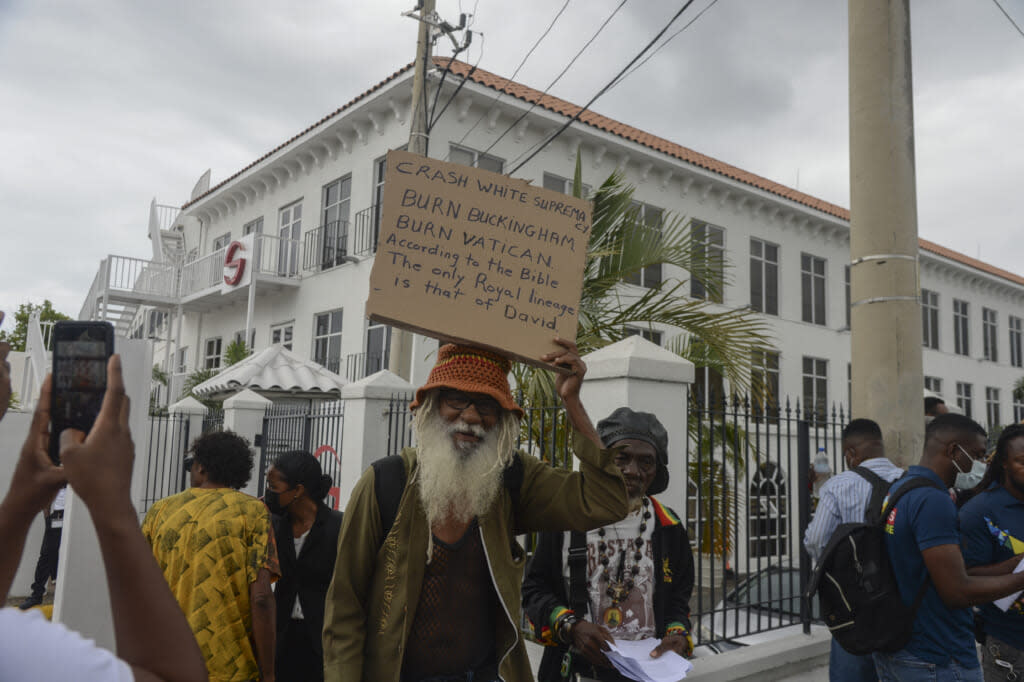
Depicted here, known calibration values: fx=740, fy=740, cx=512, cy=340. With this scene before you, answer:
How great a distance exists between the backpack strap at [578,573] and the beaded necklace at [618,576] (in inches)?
3.8

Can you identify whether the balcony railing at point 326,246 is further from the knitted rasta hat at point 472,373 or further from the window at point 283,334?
the knitted rasta hat at point 472,373

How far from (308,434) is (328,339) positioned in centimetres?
759

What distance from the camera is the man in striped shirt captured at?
3.99 metres

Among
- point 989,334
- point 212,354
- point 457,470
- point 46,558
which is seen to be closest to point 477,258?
point 457,470

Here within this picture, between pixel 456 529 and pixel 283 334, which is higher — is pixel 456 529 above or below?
below

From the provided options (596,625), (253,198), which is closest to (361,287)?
(253,198)

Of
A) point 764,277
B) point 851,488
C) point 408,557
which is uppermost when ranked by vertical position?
point 764,277

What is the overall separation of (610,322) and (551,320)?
446 centimetres

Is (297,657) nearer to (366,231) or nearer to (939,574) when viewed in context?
(939,574)

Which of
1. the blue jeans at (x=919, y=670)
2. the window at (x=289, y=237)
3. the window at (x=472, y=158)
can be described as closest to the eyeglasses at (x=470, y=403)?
the blue jeans at (x=919, y=670)

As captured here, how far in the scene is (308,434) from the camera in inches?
330

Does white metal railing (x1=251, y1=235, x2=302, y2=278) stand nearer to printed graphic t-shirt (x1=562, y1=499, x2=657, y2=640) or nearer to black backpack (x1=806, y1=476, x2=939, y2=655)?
printed graphic t-shirt (x1=562, y1=499, x2=657, y2=640)

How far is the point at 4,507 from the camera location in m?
1.06

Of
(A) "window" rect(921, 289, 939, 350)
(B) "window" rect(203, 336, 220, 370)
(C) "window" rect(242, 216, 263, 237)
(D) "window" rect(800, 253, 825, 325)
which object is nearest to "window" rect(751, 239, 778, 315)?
(D) "window" rect(800, 253, 825, 325)
